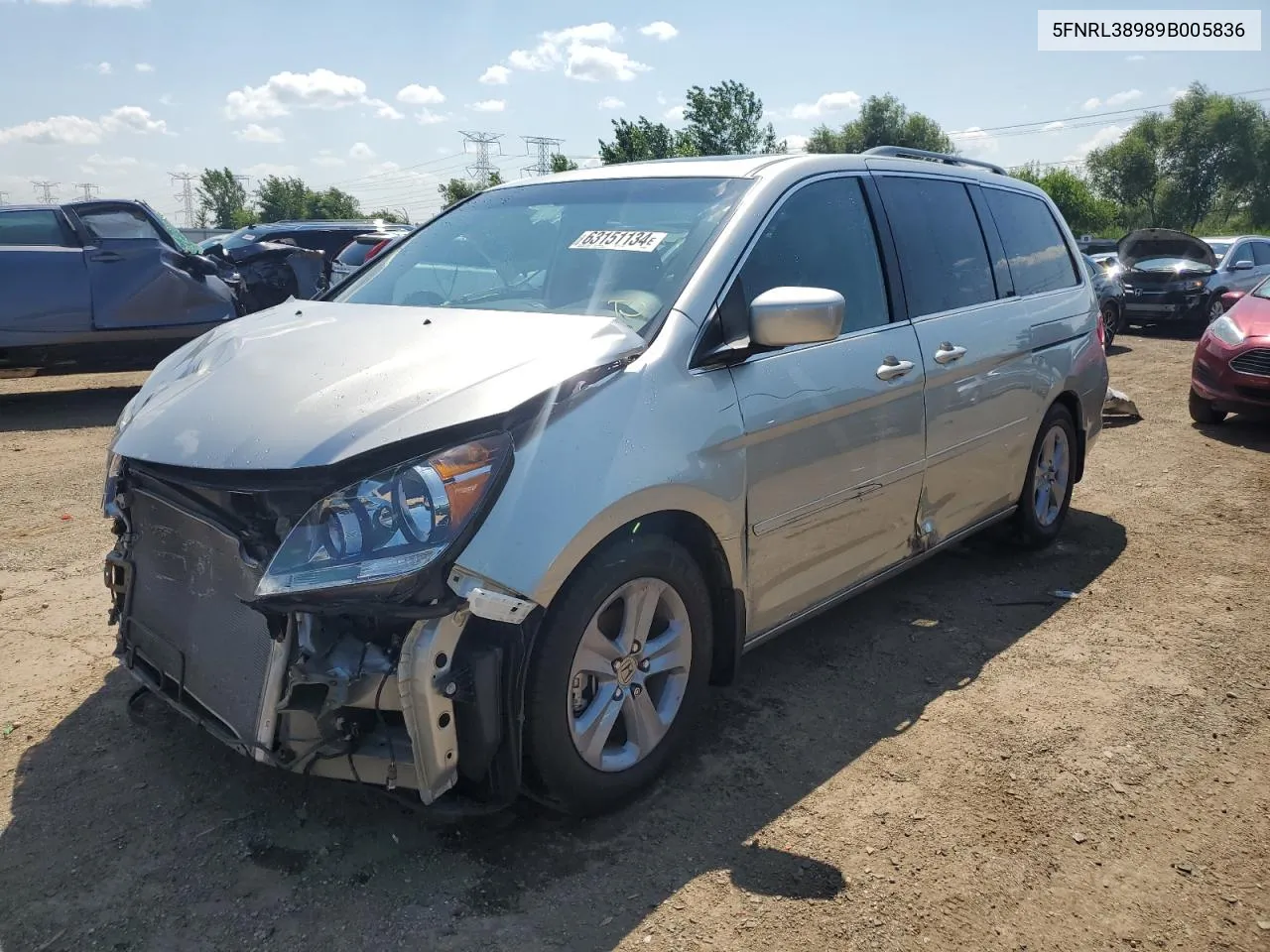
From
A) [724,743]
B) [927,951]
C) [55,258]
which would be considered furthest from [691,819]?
[55,258]

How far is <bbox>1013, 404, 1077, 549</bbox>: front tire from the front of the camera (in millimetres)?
5137

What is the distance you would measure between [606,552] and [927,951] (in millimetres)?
1262

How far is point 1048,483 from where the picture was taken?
5.36m

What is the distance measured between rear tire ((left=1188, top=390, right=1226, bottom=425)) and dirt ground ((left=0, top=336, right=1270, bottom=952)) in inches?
198

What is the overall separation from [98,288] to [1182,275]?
15536 mm

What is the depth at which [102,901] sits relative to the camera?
2.48m

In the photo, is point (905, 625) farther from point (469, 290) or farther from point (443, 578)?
point (443, 578)

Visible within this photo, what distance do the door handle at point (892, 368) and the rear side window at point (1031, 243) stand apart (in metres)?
1.42

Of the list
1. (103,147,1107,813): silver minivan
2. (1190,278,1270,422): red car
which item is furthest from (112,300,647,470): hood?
(1190,278,1270,422): red car

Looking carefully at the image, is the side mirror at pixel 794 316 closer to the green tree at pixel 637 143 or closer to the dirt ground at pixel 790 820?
the dirt ground at pixel 790 820

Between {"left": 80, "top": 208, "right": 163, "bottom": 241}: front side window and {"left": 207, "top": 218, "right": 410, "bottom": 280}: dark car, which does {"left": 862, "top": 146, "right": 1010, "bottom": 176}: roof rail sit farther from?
{"left": 207, "top": 218, "right": 410, "bottom": 280}: dark car

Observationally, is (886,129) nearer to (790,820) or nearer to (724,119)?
(724,119)

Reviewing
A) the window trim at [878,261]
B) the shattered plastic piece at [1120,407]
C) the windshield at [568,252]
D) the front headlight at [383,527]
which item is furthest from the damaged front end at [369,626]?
the shattered plastic piece at [1120,407]

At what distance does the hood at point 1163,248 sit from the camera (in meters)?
16.6
